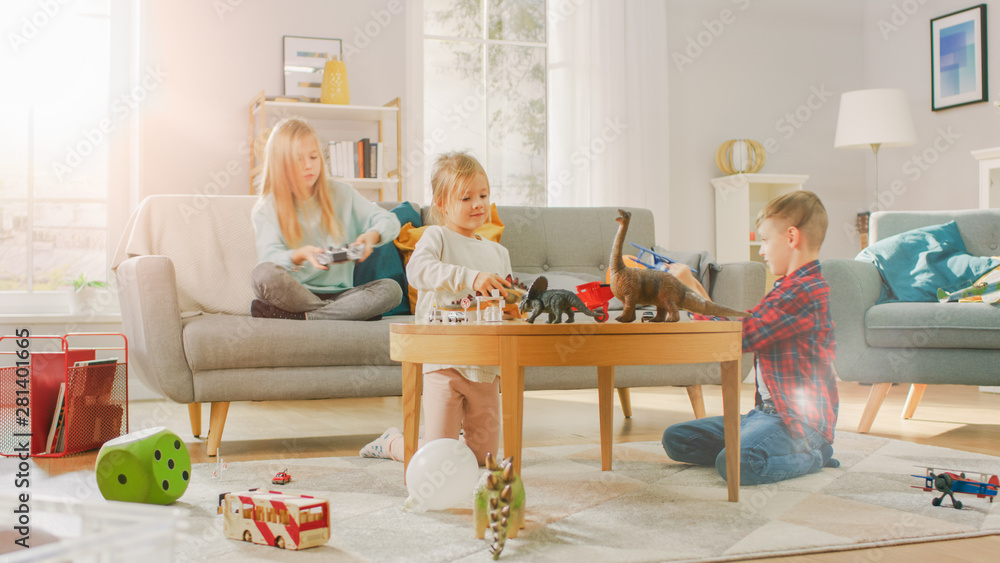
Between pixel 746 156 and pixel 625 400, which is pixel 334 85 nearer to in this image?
pixel 625 400

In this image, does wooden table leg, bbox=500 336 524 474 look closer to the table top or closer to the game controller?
the table top

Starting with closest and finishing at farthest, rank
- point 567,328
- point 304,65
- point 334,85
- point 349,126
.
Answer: point 567,328 → point 334,85 → point 304,65 → point 349,126

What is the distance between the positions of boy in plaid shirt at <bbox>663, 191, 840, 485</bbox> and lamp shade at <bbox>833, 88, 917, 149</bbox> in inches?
114

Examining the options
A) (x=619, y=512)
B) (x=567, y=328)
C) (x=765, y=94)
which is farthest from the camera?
(x=765, y=94)

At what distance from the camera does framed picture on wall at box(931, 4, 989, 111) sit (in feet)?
14.5

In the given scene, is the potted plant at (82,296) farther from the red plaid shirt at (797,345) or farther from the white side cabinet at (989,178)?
the white side cabinet at (989,178)

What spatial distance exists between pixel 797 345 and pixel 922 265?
1278 millimetres

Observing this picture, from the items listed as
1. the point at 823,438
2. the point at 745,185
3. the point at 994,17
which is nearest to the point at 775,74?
the point at 745,185

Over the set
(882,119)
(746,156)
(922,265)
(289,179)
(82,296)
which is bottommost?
(82,296)

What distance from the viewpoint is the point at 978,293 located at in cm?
259

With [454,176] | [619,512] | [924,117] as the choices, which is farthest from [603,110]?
[619,512]

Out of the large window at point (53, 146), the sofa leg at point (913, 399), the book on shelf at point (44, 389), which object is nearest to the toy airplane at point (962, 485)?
the sofa leg at point (913, 399)

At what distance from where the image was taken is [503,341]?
1.41 meters

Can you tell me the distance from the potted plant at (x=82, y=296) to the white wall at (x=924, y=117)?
4.55 metres
